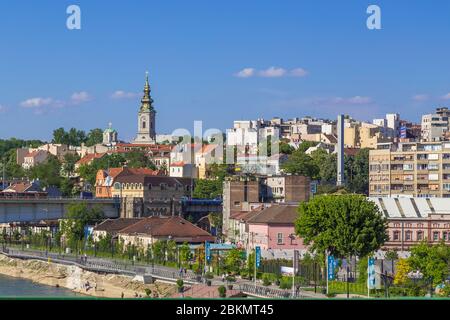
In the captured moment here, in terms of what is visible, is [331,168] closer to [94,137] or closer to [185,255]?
[185,255]

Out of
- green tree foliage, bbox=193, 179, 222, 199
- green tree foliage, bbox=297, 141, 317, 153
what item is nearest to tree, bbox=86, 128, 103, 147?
green tree foliage, bbox=297, 141, 317, 153

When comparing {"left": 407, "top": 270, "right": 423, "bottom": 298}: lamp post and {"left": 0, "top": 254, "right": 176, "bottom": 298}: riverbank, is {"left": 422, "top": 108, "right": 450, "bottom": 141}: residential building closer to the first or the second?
{"left": 0, "top": 254, "right": 176, "bottom": 298}: riverbank

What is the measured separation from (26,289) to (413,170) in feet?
57.1

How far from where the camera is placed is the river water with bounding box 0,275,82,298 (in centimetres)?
2361

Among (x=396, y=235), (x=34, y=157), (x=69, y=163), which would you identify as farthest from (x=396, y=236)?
(x=34, y=157)

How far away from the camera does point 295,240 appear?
25938 mm

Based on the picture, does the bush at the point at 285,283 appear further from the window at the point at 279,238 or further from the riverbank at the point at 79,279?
the window at the point at 279,238

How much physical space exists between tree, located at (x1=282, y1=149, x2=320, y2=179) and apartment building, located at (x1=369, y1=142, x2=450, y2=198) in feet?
19.3

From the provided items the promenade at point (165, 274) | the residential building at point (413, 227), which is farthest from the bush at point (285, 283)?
the residential building at point (413, 227)

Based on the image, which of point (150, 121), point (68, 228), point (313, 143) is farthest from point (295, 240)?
point (150, 121)

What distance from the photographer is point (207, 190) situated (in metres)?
43.2

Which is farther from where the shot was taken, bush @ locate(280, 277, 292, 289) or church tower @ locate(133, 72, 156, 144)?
church tower @ locate(133, 72, 156, 144)
